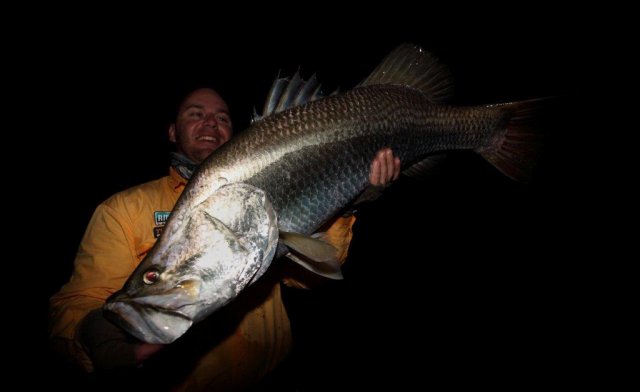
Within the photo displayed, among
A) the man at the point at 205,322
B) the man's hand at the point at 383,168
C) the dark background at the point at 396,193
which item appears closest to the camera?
the man at the point at 205,322

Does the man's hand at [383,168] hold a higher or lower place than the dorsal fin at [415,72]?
lower

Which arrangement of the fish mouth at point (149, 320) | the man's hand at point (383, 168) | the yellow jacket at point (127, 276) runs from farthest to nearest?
the man's hand at point (383, 168) → the yellow jacket at point (127, 276) → the fish mouth at point (149, 320)

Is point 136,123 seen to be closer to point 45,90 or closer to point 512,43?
point 45,90

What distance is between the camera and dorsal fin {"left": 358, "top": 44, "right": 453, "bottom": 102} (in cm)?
173

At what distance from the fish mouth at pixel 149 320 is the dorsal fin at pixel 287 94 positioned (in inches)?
34.4

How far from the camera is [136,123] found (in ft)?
48.3

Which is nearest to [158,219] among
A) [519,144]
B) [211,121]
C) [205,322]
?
[205,322]

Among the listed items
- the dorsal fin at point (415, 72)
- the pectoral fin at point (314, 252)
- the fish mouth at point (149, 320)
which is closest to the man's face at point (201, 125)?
the dorsal fin at point (415, 72)

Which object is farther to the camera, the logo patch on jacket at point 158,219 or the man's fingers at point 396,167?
the logo patch on jacket at point 158,219

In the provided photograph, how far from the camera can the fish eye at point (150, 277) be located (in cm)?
105

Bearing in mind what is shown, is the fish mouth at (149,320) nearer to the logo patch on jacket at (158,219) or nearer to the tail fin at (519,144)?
the logo patch on jacket at (158,219)

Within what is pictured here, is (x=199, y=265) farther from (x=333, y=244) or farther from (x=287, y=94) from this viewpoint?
(x=333, y=244)

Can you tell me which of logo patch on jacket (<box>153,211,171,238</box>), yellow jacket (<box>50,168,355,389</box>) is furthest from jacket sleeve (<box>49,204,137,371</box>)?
logo patch on jacket (<box>153,211,171,238</box>)

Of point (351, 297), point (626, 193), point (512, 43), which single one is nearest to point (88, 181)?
point (351, 297)
